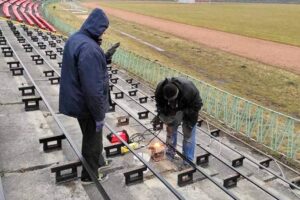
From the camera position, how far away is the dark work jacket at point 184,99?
5.98 m

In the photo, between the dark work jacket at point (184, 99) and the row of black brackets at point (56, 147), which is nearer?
the row of black brackets at point (56, 147)

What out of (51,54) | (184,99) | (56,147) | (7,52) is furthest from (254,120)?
(7,52)

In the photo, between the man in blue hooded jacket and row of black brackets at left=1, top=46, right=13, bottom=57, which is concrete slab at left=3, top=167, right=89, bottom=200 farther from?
row of black brackets at left=1, top=46, right=13, bottom=57

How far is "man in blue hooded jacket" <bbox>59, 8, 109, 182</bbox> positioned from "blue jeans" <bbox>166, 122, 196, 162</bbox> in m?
2.09

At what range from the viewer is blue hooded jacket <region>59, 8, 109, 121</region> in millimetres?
4328

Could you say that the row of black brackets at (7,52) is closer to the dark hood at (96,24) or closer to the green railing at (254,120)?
the green railing at (254,120)

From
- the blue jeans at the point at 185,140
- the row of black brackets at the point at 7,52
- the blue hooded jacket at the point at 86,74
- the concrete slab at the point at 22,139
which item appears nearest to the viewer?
the blue hooded jacket at the point at 86,74

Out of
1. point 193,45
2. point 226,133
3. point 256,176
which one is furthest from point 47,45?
point 193,45

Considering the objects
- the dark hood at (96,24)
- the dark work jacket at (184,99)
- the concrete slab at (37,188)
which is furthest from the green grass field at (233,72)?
the dark hood at (96,24)

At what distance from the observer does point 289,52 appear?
2722 cm

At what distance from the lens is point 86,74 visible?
4324 mm

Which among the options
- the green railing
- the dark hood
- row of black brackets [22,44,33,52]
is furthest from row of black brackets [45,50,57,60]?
the dark hood

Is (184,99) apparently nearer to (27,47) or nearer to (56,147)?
(56,147)

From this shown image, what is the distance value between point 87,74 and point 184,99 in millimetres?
2148
